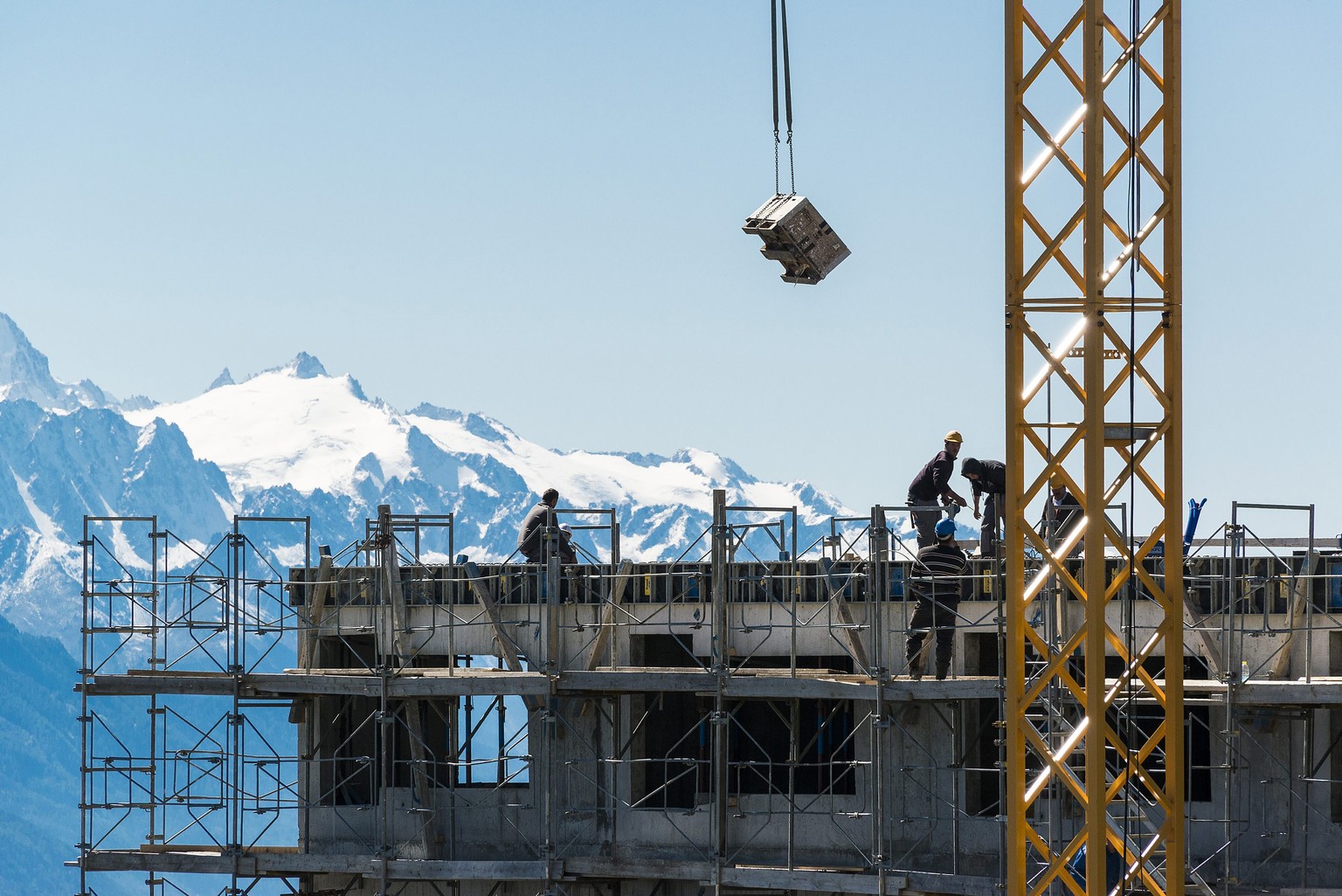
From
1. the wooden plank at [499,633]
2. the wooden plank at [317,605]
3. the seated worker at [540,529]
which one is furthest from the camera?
the wooden plank at [317,605]

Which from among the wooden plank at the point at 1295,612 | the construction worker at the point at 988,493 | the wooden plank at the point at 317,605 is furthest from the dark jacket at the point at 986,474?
the wooden plank at the point at 317,605

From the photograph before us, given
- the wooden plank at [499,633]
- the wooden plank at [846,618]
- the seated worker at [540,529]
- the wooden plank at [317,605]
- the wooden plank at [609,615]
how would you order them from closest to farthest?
the wooden plank at [846,618] < the wooden plank at [609,615] < the seated worker at [540,529] < the wooden plank at [499,633] < the wooden plank at [317,605]

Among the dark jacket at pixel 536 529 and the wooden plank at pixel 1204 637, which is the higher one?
the dark jacket at pixel 536 529

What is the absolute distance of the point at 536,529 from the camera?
32531 mm

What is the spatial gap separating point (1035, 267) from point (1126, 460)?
86.2 inches

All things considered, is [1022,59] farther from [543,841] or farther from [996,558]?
[543,841]

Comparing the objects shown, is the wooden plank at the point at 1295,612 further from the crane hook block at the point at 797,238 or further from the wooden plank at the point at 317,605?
the wooden plank at the point at 317,605

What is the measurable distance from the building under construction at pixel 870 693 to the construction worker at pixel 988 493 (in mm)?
453

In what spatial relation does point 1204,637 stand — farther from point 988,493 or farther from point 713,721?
point 713,721

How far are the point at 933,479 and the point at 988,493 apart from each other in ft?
3.48

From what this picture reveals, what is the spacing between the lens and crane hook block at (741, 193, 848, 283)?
1184 inches

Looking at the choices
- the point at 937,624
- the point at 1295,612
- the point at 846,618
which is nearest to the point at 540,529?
the point at 846,618

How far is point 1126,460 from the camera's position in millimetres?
22359

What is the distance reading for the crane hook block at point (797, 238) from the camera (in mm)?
30078
